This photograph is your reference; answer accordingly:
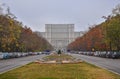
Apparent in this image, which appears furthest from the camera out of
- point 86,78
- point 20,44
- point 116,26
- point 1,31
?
point 20,44

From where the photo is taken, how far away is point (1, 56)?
7812 centimetres

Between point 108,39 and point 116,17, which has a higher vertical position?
point 116,17

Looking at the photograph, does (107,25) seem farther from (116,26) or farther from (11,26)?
(11,26)

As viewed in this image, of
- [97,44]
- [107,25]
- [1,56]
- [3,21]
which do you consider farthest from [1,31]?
[97,44]

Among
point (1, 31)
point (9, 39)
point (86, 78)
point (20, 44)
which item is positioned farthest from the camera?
point (20, 44)

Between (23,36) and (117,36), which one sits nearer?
(117,36)

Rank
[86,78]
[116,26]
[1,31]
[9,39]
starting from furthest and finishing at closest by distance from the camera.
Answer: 1. [116,26]
2. [9,39]
3. [1,31]
4. [86,78]

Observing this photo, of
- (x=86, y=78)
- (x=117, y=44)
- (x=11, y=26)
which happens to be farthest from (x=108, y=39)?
(x=86, y=78)

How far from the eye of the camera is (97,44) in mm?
109312

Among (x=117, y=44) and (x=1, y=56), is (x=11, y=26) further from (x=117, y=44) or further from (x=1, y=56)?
(x=117, y=44)

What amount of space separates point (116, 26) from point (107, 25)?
119 inches

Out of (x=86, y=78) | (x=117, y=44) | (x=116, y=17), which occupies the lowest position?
(x=86, y=78)

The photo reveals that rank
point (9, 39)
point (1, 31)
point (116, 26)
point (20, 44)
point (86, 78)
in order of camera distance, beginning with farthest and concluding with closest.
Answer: point (20, 44) < point (116, 26) < point (9, 39) < point (1, 31) < point (86, 78)

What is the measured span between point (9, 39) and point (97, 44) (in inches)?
1658
